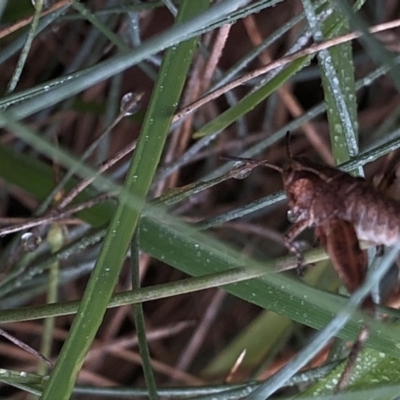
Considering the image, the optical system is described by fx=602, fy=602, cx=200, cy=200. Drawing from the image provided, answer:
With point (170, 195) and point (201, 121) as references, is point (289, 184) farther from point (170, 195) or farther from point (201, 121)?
point (201, 121)

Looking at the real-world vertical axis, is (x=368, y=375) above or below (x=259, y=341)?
below

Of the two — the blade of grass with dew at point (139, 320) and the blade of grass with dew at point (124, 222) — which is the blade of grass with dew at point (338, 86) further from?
the blade of grass with dew at point (139, 320)

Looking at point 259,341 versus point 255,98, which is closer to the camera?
point 255,98

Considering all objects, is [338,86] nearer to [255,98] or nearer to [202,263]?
[255,98]

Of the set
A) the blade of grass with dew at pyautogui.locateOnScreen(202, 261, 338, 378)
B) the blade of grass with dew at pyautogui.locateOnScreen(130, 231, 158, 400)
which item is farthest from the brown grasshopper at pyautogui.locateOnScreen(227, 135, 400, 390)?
the blade of grass with dew at pyautogui.locateOnScreen(202, 261, 338, 378)

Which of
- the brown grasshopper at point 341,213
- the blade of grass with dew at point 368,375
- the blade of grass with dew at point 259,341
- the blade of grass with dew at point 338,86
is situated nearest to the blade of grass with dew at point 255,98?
the blade of grass with dew at point 338,86

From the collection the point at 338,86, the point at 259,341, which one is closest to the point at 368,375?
the point at 338,86

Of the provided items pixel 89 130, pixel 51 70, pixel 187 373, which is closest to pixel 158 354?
pixel 187 373
